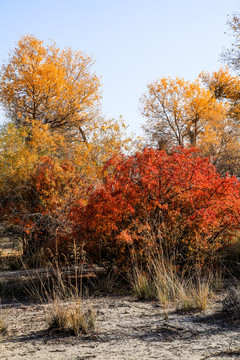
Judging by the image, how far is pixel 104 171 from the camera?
34.8 feet

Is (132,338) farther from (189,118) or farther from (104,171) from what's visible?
(189,118)

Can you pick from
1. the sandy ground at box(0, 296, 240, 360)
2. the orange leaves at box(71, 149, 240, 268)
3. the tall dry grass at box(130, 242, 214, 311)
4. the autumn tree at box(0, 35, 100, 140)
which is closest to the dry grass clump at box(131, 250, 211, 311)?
the tall dry grass at box(130, 242, 214, 311)

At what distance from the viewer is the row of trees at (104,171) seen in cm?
771

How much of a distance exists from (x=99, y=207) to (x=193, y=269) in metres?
2.45

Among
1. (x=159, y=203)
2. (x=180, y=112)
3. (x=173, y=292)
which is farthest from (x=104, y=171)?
(x=180, y=112)

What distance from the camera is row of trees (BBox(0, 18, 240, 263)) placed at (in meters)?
7.71

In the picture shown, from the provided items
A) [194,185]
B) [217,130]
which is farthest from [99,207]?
[217,130]

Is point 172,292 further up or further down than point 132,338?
further up

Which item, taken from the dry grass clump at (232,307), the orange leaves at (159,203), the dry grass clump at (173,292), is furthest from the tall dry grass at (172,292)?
the orange leaves at (159,203)

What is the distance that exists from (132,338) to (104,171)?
6207 millimetres

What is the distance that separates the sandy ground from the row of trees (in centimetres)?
120

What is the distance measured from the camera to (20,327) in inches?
216

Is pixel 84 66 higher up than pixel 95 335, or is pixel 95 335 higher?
pixel 84 66

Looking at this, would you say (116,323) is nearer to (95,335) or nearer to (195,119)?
(95,335)
